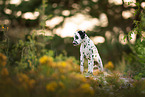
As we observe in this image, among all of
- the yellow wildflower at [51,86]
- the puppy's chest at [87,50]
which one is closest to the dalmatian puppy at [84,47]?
the puppy's chest at [87,50]

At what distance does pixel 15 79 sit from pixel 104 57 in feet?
28.6

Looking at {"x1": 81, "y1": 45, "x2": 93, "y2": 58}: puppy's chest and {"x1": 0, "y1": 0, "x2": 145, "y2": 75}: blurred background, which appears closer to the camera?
{"x1": 81, "y1": 45, "x2": 93, "y2": 58}: puppy's chest

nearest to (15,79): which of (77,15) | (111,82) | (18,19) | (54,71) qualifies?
(54,71)

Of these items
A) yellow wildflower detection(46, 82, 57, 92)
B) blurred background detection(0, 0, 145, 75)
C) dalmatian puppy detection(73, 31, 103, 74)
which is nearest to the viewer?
yellow wildflower detection(46, 82, 57, 92)

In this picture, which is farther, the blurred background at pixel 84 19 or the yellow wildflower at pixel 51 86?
the blurred background at pixel 84 19

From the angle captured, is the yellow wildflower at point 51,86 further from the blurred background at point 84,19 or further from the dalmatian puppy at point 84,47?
the blurred background at point 84,19

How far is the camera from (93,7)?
448 inches

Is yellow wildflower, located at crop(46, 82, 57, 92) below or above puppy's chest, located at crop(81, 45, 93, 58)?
below

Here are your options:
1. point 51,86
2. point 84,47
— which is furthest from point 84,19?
point 51,86

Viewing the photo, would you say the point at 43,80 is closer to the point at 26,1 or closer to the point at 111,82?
the point at 111,82

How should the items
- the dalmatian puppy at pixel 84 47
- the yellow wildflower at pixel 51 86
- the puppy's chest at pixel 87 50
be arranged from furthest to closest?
the puppy's chest at pixel 87 50 → the dalmatian puppy at pixel 84 47 → the yellow wildflower at pixel 51 86

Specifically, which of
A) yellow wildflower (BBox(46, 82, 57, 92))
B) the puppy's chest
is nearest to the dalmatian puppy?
the puppy's chest

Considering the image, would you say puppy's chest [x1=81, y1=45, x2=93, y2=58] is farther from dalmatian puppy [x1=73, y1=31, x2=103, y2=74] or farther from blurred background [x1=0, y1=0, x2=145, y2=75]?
blurred background [x1=0, y1=0, x2=145, y2=75]

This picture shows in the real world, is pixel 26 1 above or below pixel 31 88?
above
